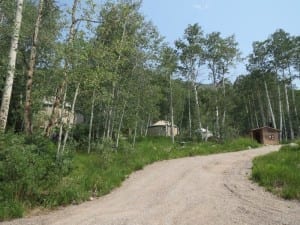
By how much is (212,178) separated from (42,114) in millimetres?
6791

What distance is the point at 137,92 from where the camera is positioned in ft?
62.0

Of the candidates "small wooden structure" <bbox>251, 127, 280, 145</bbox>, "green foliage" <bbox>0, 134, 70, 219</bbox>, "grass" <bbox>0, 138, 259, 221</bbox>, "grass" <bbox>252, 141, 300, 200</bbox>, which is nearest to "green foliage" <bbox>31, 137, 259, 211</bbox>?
"grass" <bbox>0, 138, 259, 221</bbox>

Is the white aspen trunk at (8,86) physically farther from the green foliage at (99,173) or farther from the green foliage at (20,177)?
the green foliage at (99,173)

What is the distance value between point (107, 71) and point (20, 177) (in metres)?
5.07

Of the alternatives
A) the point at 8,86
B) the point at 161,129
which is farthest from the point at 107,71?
the point at 161,129

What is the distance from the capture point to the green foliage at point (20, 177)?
22.7ft

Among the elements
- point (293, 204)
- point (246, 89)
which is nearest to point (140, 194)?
point (293, 204)

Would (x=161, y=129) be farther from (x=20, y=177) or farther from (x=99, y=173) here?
(x=20, y=177)

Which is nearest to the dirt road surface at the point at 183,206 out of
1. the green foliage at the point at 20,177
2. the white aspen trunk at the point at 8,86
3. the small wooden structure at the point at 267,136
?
the green foliage at the point at 20,177

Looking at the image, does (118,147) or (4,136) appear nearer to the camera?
(4,136)

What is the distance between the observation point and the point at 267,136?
30406 mm

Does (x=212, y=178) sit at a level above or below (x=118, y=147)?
below

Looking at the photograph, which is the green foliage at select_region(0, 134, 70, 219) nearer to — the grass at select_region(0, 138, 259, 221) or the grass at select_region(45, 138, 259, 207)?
the grass at select_region(0, 138, 259, 221)

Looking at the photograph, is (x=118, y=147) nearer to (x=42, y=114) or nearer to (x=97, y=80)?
(x=42, y=114)
